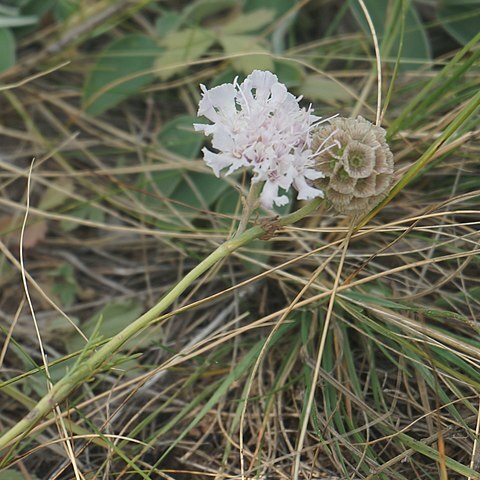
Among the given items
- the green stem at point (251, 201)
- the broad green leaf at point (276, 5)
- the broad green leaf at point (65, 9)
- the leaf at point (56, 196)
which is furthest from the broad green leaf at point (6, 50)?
the green stem at point (251, 201)

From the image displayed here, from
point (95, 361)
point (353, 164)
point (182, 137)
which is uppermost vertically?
point (353, 164)

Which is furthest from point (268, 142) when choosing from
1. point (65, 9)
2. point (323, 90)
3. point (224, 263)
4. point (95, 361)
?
point (65, 9)

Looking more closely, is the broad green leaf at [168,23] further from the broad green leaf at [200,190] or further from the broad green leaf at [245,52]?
the broad green leaf at [200,190]

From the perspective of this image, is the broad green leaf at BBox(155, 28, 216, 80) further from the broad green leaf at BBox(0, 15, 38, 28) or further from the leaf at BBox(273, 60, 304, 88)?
the broad green leaf at BBox(0, 15, 38, 28)

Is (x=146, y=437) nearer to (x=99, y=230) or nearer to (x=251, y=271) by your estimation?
(x=251, y=271)

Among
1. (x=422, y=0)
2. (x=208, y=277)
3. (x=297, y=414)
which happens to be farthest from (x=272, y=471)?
(x=422, y=0)

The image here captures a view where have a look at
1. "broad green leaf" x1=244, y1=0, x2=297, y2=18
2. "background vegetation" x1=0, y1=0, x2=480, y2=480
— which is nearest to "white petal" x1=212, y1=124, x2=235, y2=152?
"background vegetation" x1=0, y1=0, x2=480, y2=480

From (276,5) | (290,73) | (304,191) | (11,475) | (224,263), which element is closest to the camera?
(304,191)

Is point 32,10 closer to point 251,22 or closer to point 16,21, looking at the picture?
point 16,21
